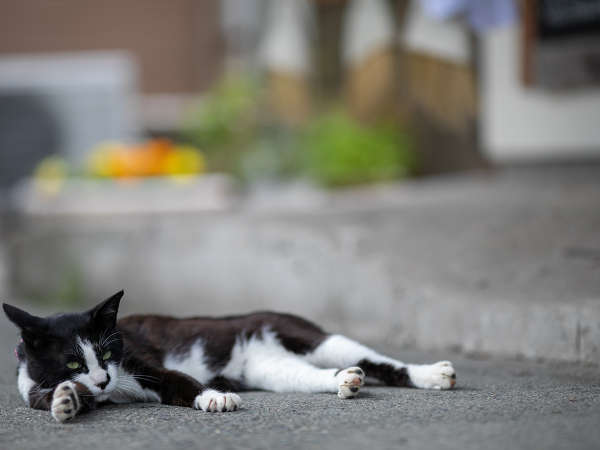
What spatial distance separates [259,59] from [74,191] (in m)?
3.70

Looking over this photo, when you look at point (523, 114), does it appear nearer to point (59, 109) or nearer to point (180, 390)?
point (180, 390)

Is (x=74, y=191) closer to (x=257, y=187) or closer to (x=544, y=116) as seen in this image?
(x=257, y=187)

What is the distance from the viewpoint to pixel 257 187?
7.44m

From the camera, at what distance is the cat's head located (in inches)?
95.2

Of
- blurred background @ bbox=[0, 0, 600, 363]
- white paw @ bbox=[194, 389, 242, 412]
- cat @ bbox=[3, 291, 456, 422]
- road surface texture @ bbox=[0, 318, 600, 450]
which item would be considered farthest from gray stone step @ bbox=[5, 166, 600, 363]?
white paw @ bbox=[194, 389, 242, 412]

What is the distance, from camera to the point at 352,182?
6773 mm

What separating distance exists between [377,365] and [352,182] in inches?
163

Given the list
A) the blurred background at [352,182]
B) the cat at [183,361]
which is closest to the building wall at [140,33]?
the blurred background at [352,182]

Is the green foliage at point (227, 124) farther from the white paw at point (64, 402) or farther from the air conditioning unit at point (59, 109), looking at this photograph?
the white paw at point (64, 402)

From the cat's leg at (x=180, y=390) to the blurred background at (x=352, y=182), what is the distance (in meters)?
1.44

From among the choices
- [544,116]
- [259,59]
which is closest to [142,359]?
[544,116]

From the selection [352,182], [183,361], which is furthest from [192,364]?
[352,182]

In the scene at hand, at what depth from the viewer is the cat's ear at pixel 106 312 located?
2.54 metres

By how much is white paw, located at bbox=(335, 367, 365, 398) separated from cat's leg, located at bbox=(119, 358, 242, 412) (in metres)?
0.33
